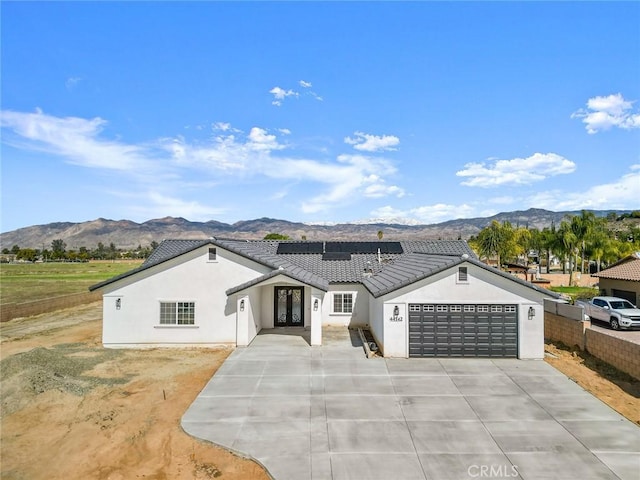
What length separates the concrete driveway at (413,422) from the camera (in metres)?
7.70

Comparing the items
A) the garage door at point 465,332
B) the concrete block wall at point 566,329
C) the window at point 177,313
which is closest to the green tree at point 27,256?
the window at point 177,313

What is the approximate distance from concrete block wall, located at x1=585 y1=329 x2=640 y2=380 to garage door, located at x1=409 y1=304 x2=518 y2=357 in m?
3.28

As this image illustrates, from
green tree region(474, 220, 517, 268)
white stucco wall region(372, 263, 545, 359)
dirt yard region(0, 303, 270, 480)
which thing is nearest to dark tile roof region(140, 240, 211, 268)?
dirt yard region(0, 303, 270, 480)

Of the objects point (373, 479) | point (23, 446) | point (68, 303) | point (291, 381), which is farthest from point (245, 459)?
point (68, 303)

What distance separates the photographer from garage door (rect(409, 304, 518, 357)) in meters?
15.1

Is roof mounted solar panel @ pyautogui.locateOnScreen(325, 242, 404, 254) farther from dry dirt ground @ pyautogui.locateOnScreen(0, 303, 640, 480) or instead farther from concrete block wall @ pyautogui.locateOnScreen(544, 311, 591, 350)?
dry dirt ground @ pyautogui.locateOnScreen(0, 303, 640, 480)

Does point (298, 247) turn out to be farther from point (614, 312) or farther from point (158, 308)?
point (614, 312)

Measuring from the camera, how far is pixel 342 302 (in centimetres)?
2123

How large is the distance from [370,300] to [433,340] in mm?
5348

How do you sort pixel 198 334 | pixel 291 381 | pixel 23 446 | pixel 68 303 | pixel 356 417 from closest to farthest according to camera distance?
pixel 23 446
pixel 356 417
pixel 291 381
pixel 198 334
pixel 68 303

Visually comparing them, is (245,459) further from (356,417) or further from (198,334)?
(198,334)

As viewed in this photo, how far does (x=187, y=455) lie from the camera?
321 inches

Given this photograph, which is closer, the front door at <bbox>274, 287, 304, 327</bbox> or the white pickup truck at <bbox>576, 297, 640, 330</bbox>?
the white pickup truck at <bbox>576, 297, 640, 330</bbox>

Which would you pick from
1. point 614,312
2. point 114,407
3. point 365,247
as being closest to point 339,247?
point 365,247
